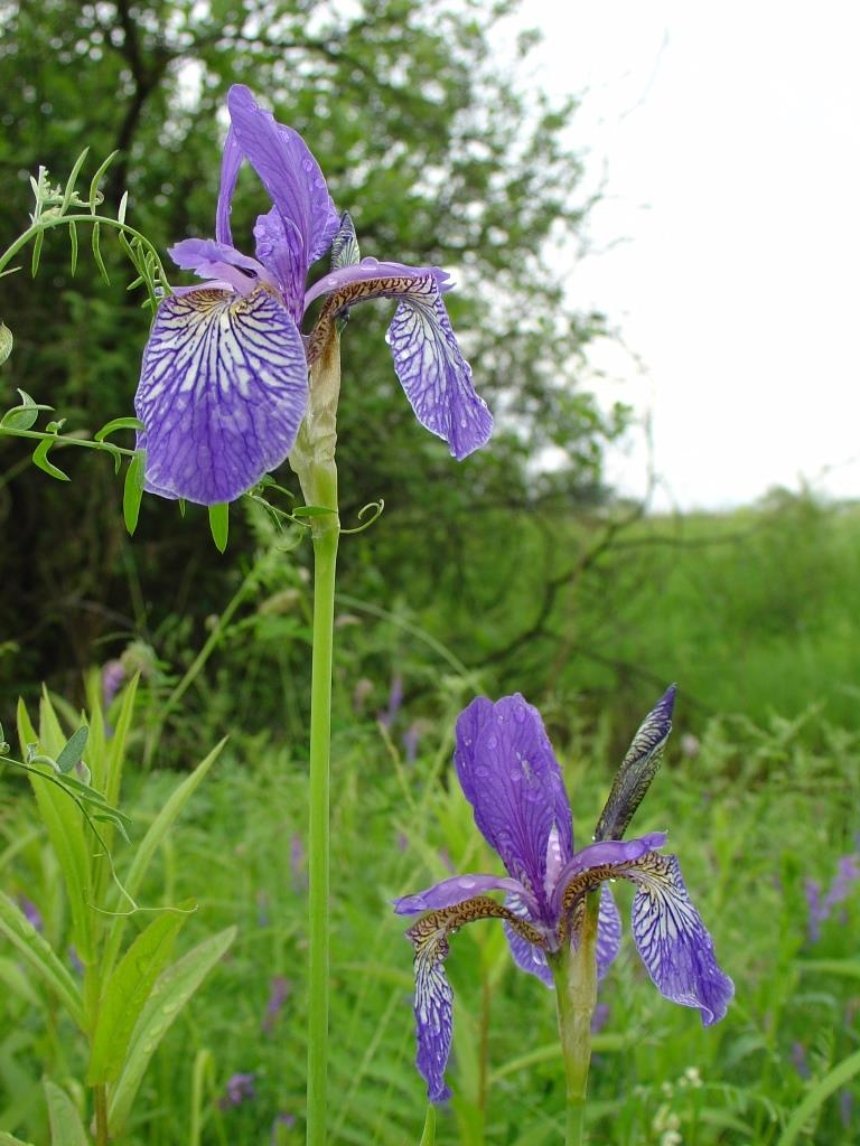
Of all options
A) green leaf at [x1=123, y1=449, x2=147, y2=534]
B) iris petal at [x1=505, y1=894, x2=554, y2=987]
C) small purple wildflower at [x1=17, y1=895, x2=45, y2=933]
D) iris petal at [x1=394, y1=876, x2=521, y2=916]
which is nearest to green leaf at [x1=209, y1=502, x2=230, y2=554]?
green leaf at [x1=123, y1=449, x2=147, y2=534]

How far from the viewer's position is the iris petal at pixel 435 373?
947 mm

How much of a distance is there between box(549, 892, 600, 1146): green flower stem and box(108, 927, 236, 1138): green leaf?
351mm

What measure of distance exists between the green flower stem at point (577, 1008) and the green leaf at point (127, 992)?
1.03 feet

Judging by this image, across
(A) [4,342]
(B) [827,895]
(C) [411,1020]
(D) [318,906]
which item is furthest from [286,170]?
(B) [827,895]

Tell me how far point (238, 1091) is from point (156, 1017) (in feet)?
2.66

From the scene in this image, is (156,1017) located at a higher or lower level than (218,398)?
lower

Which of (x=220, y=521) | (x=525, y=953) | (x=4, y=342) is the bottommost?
(x=525, y=953)

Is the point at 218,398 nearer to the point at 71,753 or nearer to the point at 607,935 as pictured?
the point at 71,753

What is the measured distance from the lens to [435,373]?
961 mm

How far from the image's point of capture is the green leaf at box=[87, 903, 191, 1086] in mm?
945

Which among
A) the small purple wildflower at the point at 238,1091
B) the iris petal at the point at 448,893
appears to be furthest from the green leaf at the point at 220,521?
the small purple wildflower at the point at 238,1091

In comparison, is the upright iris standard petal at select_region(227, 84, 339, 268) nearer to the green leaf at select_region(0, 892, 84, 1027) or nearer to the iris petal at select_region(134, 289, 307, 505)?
the iris petal at select_region(134, 289, 307, 505)

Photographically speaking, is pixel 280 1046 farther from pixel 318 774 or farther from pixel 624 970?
pixel 318 774

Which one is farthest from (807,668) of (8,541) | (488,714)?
(488,714)
